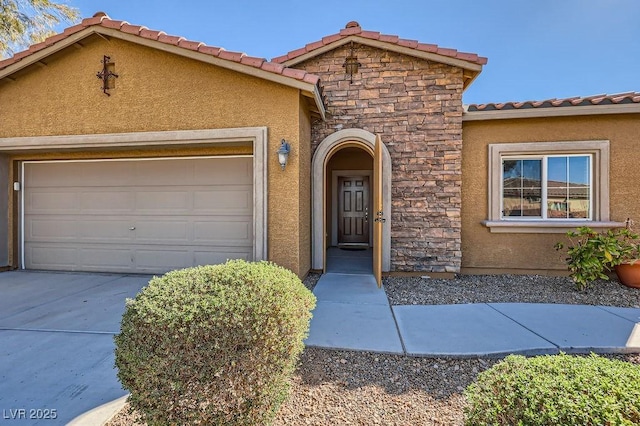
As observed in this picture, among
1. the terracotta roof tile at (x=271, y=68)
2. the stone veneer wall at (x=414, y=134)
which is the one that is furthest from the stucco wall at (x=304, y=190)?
the terracotta roof tile at (x=271, y=68)

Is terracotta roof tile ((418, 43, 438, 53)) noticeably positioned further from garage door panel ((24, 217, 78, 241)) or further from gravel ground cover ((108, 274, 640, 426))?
garage door panel ((24, 217, 78, 241))

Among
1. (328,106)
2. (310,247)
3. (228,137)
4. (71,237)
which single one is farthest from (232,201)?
(71,237)

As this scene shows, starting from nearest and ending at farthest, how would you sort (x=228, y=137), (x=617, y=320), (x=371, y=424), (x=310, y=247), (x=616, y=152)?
(x=371, y=424), (x=617, y=320), (x=228, y=137), (x=616, y=152), (x=310, y=247)

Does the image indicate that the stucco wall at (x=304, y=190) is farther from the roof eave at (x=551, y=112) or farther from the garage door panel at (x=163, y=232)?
the roof eave at (x=551, y=112)

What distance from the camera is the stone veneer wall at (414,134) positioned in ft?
20.8

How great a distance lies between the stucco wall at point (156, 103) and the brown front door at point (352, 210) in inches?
231

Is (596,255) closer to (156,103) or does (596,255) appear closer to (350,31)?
(350,31)

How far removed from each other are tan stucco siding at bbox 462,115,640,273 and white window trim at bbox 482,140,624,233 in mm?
113

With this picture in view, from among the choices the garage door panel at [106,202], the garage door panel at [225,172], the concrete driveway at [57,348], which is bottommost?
the concrete driveway at [57,348]

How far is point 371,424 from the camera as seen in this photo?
2209 millimetres

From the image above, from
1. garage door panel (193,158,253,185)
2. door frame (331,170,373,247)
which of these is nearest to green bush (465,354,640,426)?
garage door panel (193,158,253,185)

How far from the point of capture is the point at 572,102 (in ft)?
19.5

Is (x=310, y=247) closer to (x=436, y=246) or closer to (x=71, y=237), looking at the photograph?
(x=436, y=246)

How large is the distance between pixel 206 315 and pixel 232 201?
Result: 4.53 m
